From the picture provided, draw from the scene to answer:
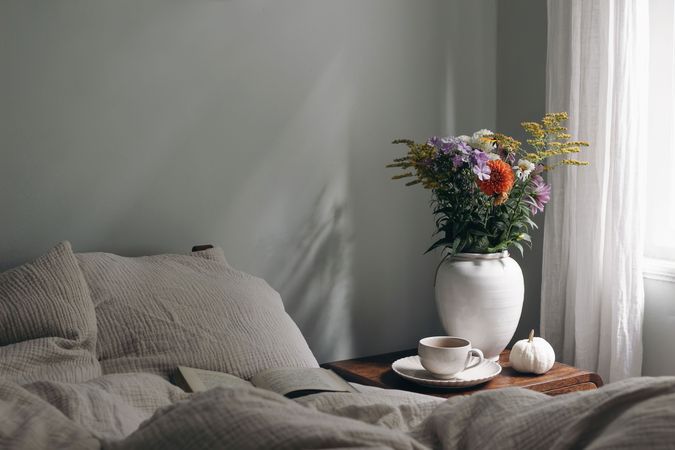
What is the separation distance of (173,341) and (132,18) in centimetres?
108

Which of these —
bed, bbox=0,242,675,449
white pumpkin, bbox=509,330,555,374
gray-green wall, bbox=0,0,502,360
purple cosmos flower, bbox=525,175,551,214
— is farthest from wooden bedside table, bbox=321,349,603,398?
purple cosmos flower, bbox=525,175,551,214

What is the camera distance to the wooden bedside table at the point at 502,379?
2195 millimetres

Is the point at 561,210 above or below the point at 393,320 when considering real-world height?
above

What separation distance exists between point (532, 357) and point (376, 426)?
1.43 meters

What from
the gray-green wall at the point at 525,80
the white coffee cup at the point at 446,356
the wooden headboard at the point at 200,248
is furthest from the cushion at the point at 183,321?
the gray-green wall at the point at 525,80

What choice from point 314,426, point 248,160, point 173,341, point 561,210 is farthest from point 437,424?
point 561,210

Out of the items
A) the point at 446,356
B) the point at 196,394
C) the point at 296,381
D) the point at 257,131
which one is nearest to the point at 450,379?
the point at 446,356

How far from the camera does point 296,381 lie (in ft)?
5.86

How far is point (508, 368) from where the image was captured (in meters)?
2.39

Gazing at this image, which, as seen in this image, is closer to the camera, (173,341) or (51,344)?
(51,344)

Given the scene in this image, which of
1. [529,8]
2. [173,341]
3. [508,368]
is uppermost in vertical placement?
[529,8]

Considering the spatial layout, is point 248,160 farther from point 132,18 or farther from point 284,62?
point 132,18

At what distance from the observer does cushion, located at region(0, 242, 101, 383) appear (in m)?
1.66

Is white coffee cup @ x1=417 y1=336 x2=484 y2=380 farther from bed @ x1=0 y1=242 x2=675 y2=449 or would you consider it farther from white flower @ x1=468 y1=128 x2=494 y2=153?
white flower @ x1=468 y1=128 x2=494 y2=153
